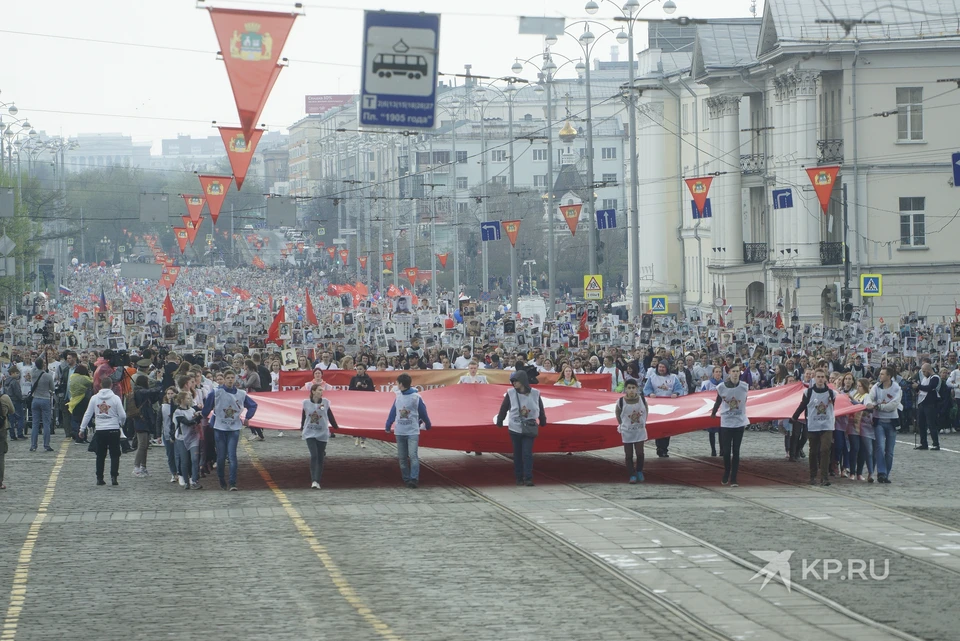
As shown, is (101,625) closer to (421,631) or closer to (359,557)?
(421,631)

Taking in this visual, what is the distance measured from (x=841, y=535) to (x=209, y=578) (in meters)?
6.67

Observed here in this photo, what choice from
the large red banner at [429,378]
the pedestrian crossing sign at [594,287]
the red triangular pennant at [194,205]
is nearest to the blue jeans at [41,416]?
the large red banner at [429,378]

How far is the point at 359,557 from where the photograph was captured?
15.4 m

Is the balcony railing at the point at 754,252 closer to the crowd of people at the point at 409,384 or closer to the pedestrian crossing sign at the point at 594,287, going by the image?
the crowd of people at the point at 409,384

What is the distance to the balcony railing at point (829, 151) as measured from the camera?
56812mm

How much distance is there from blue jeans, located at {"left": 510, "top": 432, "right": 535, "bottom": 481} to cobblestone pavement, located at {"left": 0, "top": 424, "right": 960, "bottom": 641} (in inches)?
14.9

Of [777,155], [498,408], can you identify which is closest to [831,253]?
[777,155]

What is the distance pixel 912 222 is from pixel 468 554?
4537cm

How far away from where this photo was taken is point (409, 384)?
2105 cm

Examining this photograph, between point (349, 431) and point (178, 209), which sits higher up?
point (178, 209)

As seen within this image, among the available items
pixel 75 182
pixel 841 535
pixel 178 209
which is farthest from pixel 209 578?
pixel 75 182

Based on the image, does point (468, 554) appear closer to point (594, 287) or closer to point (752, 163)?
point (594, 287)

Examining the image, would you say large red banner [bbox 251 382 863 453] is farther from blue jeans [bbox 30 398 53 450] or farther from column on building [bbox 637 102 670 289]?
column on building [bbox 637 102 670 289]

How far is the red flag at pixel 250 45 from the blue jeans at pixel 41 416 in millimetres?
9979
